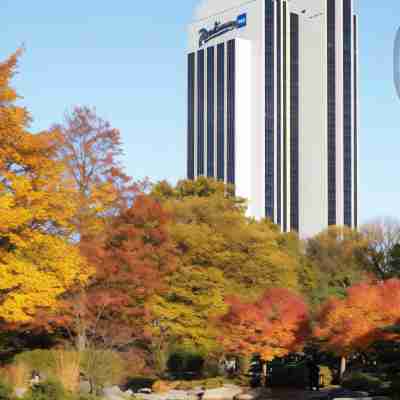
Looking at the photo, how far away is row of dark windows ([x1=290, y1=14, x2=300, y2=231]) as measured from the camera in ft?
301

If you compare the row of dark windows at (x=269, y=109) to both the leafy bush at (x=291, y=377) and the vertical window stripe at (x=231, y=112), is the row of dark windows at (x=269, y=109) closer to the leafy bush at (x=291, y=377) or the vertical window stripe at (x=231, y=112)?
the vertical window stripe at (x=231, y=112)

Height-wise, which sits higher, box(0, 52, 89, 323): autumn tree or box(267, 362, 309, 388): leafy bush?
box(0, 52, 89, 323): autumn tree

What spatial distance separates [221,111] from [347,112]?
1442 cm

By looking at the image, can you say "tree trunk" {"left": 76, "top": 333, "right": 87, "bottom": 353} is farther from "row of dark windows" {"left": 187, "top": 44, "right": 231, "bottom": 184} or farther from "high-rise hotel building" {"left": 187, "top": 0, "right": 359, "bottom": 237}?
"row of dark windows" {"left": 187, "top": 44, "right": 231, "bottom": 184}

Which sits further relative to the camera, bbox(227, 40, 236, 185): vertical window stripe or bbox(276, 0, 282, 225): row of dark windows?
bbox(227, 40, 236, 185): vertical window stripe

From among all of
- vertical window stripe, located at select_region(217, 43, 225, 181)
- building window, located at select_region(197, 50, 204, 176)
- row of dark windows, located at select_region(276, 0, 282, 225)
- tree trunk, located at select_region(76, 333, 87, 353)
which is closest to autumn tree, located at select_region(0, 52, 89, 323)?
tree trunk, located at select_region(76, 333, 87, 353)

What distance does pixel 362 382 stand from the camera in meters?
24.8

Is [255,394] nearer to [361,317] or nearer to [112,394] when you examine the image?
[361,317]

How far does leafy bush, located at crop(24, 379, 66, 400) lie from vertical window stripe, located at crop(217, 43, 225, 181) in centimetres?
7561

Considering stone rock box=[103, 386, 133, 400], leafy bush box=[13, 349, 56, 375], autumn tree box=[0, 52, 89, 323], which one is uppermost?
autumn tree box=[0, 52, 89, 323]

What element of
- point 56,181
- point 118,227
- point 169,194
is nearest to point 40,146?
point 56,181

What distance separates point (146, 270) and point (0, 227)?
328 inches

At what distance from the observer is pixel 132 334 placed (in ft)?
96.3

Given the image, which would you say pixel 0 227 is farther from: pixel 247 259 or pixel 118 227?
pixel 247 259
